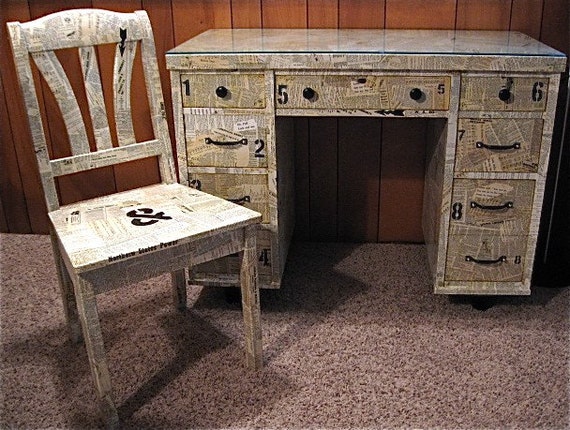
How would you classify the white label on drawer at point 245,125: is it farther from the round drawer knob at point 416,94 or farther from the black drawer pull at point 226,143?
the round drawer knob at point 416,94

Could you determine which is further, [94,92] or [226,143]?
[226,143]

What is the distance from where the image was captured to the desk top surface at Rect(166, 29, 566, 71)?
1.60 m

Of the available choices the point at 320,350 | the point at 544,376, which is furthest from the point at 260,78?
the point at 544,376

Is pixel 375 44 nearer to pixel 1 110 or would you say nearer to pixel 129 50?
pixel 129 50

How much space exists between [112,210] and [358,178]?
3.26 feet

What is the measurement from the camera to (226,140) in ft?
5.72

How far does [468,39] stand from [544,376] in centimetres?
97

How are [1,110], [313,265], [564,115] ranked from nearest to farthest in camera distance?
1. [564,115]
2. [313,265]
3. [1,110]

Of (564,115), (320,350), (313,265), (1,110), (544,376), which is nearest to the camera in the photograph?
(544,376)

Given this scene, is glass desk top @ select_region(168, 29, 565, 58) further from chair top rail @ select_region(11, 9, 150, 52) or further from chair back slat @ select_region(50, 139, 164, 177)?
chair back slat @ select_region(50, 139, 164, 177)

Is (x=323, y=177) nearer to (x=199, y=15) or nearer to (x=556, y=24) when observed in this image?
(x=199, y=15)

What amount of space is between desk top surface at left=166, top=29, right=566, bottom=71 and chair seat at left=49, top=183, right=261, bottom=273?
1.21ft

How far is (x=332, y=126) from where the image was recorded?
2.21 metres

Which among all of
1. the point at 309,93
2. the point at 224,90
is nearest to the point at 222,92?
the point at 224,90
